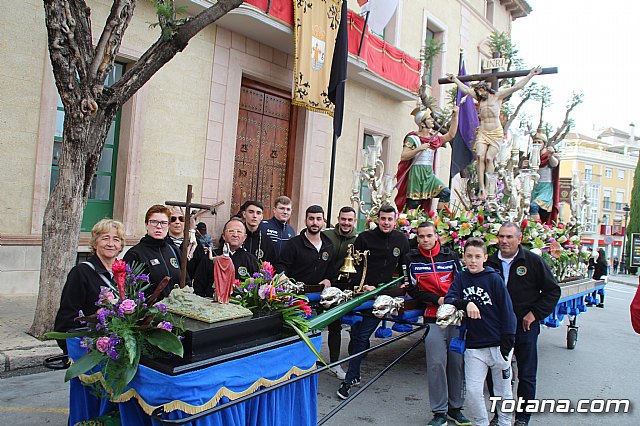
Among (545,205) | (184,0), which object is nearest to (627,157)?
(545,205)

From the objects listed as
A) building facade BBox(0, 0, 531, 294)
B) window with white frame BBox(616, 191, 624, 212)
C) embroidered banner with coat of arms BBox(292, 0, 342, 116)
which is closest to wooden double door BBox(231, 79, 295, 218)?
building facade BBox(0, 0, 531, 294)

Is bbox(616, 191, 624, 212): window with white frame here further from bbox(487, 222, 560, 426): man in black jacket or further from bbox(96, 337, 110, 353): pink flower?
bbox(96, 337, 110, 353): pink flower

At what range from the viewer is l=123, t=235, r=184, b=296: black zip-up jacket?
171 inches

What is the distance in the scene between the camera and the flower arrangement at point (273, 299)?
3.43 meters

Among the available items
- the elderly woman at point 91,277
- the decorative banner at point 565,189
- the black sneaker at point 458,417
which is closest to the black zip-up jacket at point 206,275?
the elderly woman at point 91,277

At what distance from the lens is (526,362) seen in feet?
15.5

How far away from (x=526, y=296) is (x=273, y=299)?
103 inches

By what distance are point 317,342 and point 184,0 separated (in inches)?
328

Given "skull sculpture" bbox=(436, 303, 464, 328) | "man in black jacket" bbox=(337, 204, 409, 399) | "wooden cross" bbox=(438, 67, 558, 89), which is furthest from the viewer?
"wooden cross" bbox=(438, 67, 558, 89)

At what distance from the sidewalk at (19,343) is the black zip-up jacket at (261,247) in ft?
8.14

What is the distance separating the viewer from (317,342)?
368 centimetres

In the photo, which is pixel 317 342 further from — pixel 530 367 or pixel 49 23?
pixel 49 23

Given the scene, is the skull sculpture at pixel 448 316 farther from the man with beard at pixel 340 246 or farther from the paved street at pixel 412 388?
the man with beard at pixel 340 246

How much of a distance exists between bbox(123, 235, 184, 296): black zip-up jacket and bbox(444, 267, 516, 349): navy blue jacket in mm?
2354
